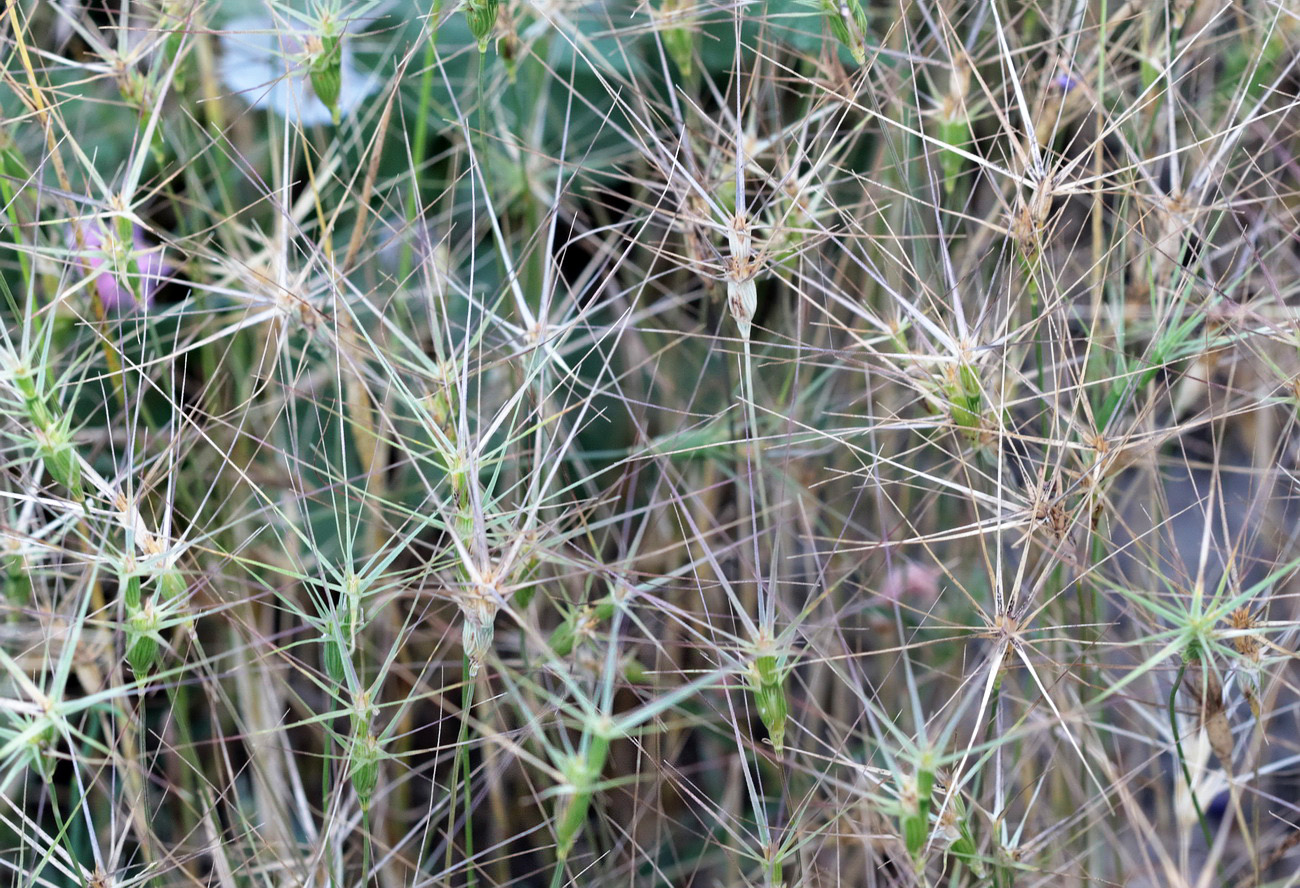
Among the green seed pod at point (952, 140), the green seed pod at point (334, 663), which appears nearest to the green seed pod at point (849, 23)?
the green seed pod at point (952, 140)

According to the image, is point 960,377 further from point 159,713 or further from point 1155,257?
point 159,713

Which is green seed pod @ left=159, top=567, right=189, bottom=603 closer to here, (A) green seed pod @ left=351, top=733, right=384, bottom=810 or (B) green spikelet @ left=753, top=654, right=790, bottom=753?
(A) green seed pod @ left=351, top=733, right=384, bottom=810

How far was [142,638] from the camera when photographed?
1.32ft

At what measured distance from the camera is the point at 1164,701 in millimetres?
586

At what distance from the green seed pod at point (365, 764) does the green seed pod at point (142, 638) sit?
0.27ft

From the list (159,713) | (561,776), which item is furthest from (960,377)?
(159,713)

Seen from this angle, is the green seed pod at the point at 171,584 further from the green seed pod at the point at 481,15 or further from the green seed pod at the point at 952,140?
the green seed pod at the point at 952,140

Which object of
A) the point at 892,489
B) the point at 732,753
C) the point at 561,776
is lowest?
the point at 732,753

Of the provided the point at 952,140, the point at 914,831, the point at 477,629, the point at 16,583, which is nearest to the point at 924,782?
the point at 914,831

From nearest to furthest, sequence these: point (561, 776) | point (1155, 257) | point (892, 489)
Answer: point (561, 776) → point (1155, 257) → point (892, 489)

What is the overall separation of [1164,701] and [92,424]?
647 mm

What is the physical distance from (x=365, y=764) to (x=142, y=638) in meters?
0.09

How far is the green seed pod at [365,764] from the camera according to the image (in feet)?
1.31

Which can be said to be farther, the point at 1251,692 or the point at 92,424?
the point at 92,424
